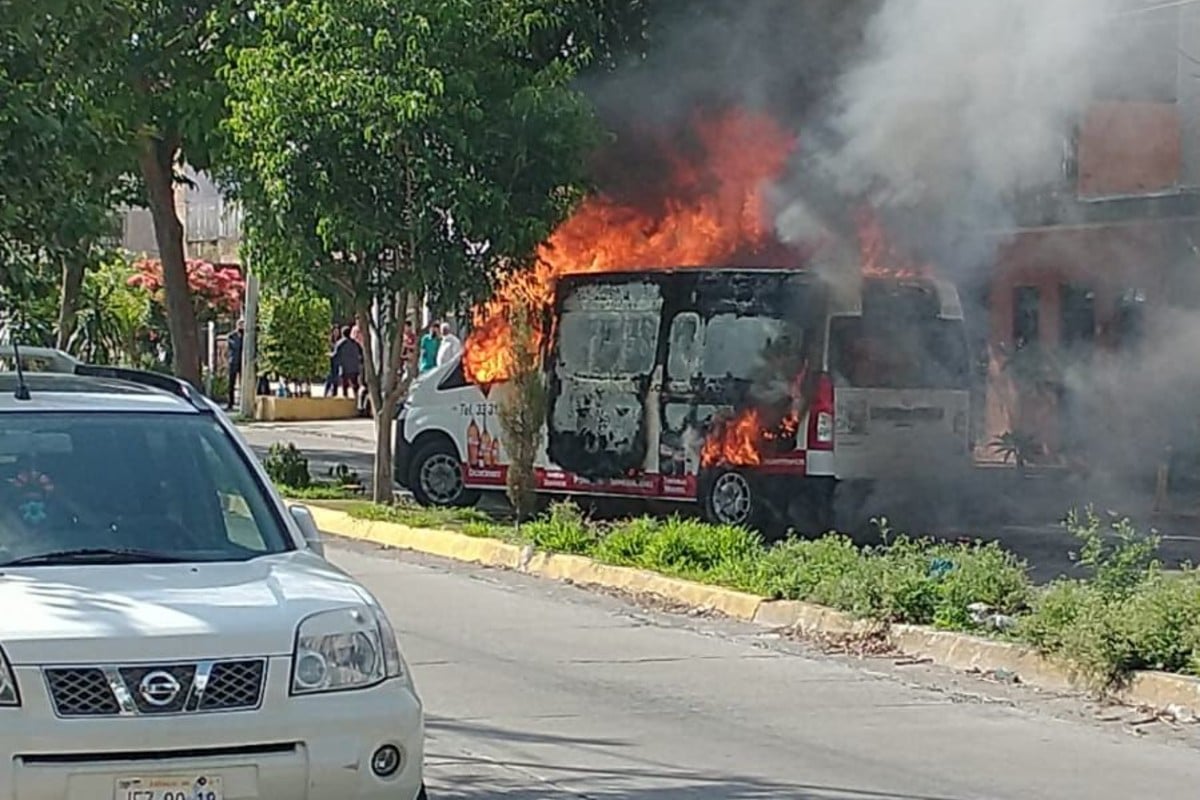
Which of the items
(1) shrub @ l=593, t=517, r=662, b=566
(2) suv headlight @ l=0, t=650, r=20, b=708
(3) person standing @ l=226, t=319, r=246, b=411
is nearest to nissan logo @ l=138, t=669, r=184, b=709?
(2) suv headlight @ l=0, t=650, r=20, b=708

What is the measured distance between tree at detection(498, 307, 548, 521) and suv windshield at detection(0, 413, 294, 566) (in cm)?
906

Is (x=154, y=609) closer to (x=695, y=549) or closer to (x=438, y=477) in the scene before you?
(x=695, y=549)

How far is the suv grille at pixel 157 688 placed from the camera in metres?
5.32

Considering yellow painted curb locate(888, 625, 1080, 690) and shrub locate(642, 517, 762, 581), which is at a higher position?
shrub locate(642, 517, 762, 581)

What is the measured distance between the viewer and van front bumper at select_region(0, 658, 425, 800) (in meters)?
5.24

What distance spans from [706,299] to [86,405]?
957cm

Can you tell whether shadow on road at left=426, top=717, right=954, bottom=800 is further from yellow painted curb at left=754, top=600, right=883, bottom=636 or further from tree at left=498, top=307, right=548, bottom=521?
tree at left=498, top=307, right=548, bottom=521

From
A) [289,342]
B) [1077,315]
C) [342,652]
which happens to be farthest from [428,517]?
[289,342]

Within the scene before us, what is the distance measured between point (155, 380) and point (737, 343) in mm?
8828

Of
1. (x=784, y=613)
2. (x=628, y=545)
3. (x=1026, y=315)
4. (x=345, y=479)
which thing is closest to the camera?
(x=784, y=613)

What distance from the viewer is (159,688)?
5.38m

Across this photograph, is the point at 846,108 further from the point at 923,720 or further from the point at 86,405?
the point at 86,405

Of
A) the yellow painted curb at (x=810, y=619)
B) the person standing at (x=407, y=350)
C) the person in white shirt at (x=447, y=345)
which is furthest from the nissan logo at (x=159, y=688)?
the person in white shirt at (x=447, y=345)

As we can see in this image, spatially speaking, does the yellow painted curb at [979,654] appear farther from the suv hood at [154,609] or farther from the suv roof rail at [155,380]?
the suv hood at [154,609]
